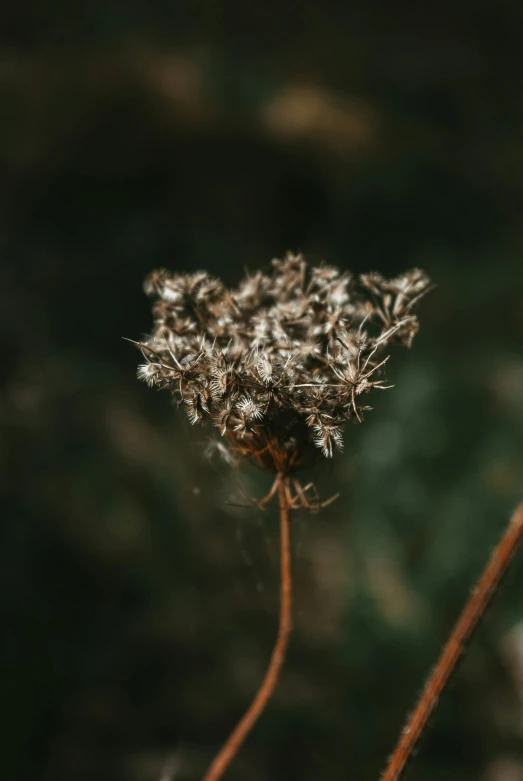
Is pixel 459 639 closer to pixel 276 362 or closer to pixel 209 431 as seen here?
pixel 276 362

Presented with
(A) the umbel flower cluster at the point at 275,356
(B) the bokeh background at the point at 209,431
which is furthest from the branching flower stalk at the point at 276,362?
(B) the bokeh background at the point at 209,431

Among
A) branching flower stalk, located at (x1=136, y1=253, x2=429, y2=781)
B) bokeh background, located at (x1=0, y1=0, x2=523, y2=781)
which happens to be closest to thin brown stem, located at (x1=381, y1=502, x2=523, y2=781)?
branching flower stalk, located at (x1=136, y1=253, x2=429, y2=781)

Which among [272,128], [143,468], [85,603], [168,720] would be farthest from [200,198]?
[168,720]

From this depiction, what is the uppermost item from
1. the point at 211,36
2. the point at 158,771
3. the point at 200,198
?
the point at 211,36

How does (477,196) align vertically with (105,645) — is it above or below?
above

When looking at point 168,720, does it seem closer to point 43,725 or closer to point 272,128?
point 43,725

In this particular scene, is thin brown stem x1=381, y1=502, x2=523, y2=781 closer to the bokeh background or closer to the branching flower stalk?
the branching flower stalk

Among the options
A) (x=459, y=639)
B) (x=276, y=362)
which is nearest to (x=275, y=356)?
(x=276, y=362)

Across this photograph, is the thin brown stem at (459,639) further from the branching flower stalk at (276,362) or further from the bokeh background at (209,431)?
the bokeh background at (209,431)
